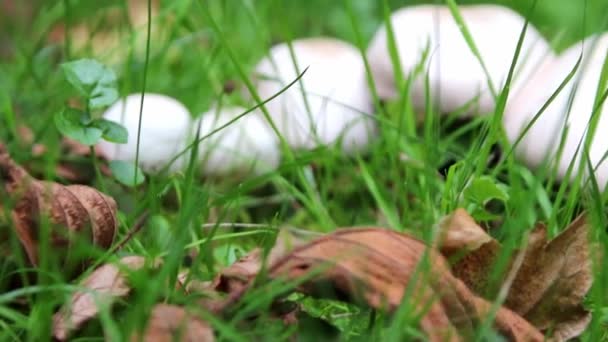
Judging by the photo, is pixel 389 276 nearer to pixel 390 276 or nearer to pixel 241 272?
pixel 390 276

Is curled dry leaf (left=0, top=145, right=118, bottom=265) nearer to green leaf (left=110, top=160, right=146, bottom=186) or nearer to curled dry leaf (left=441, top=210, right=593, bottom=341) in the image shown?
green leaf (left=110, top=160, right=146, bottom=186)

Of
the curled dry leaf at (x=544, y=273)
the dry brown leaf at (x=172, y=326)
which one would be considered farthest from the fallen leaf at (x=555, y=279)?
the dry brown leaf at (x=172, y=326)

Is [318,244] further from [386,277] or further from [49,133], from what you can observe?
[49,133]

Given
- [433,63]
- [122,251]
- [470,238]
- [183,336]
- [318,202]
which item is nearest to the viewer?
[183,336]

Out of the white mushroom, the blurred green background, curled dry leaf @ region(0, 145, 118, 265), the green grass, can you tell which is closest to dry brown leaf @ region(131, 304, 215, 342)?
the green grass

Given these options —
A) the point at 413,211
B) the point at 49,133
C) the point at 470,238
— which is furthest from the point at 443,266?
the point at 49,133

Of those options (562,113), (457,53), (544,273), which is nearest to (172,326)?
(544,273)
